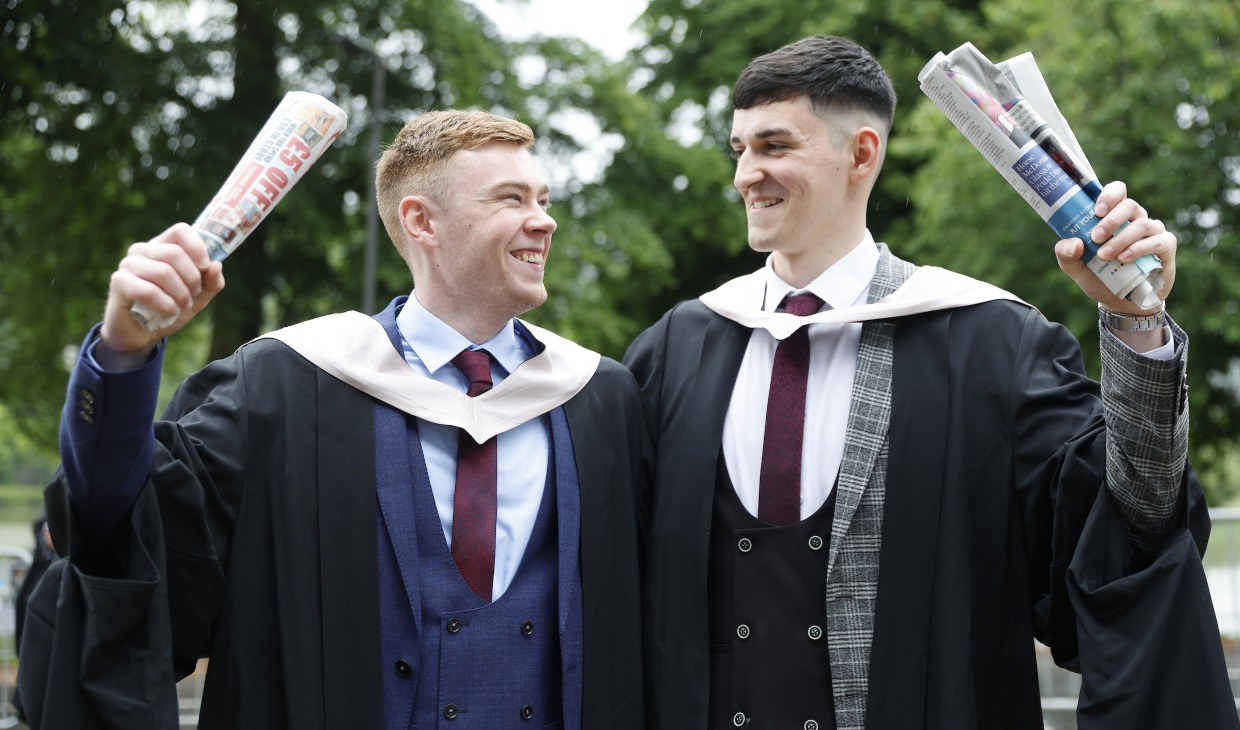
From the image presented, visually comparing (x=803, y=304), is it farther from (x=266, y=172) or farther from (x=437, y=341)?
(x=266, y=172)

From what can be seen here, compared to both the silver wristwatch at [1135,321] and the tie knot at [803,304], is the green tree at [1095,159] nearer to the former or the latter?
the tie knot at [803,304]

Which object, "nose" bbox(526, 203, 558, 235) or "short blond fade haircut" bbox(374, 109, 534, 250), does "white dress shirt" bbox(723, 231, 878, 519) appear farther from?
"short blond fade haircut" bbox(374, 109, 534, 250)

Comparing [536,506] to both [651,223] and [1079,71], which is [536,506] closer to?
[1079,71]

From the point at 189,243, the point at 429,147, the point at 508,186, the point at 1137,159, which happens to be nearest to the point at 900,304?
the point at 508,186

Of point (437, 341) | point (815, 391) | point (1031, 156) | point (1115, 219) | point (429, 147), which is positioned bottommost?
point (815, 391)

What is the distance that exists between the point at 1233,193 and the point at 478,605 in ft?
37.9

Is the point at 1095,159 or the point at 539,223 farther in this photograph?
the point at 1095,159

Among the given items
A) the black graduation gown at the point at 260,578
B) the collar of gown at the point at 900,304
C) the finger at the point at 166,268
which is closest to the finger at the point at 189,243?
the finger at the point at 166,268

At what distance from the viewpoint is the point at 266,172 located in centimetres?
284

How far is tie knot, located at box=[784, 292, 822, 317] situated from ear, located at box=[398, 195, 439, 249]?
1.01 m

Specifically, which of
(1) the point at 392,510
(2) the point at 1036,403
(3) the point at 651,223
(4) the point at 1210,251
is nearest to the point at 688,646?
(1) the point at 392,510

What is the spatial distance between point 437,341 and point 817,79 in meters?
1.27

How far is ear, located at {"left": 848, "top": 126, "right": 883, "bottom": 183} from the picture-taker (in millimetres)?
3838

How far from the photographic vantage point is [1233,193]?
42.0 feet
